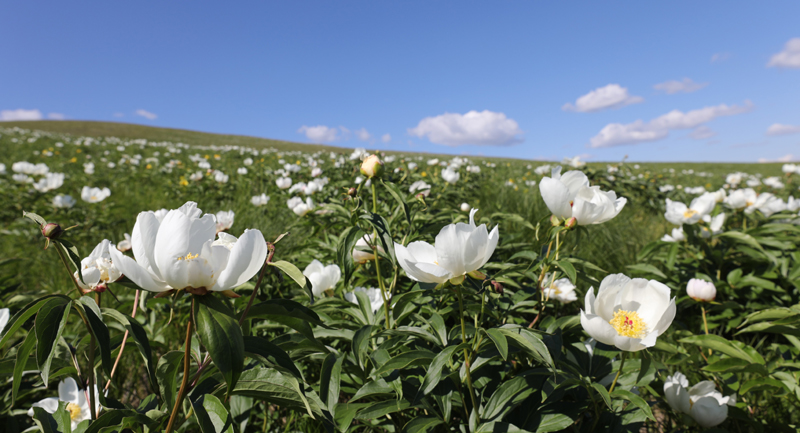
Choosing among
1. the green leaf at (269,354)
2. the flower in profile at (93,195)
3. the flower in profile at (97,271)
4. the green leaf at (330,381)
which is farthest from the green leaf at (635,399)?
the flower in profile at (93,195)

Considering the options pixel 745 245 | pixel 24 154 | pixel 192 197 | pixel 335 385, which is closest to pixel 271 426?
pixel 335 385

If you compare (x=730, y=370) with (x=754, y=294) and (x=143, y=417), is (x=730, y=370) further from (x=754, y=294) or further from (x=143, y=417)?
(x=143, y=417)

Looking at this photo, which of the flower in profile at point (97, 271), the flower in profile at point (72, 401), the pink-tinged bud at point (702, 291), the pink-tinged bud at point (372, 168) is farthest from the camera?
the pink-tinged bud at point (702, 291)

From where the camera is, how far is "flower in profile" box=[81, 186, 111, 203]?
2992mm

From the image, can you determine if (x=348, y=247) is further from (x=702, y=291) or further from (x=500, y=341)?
(x=702, y=291)

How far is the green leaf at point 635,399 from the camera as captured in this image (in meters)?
0.92

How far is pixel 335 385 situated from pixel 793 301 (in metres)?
2.52

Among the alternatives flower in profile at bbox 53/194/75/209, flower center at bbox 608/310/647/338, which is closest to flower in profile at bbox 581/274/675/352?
flower center at bbox 608/310/647/338

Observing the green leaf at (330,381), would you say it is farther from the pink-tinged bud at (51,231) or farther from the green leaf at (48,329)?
the pink-tinged bud at (51,231)

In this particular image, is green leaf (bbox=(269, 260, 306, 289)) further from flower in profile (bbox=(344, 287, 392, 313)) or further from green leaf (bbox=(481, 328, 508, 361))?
flower in profile (bbox=(344, 287, 392, 313))

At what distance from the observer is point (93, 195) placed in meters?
3.27

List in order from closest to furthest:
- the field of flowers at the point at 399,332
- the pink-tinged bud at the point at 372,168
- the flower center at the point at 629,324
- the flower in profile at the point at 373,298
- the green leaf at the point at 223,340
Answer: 1. the green leaf at the point at 223,340
2. the field of flowers at the point at 399,332
3. the flower center at the point at 629,324
4. the pink-tinged bud at the point at 372,168
5. the flower in profile at the point at 373,298

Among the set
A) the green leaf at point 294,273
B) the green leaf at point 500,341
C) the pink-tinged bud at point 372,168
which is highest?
the pink-tinged bud at point 372,168

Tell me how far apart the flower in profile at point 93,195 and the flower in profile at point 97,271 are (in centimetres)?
267
